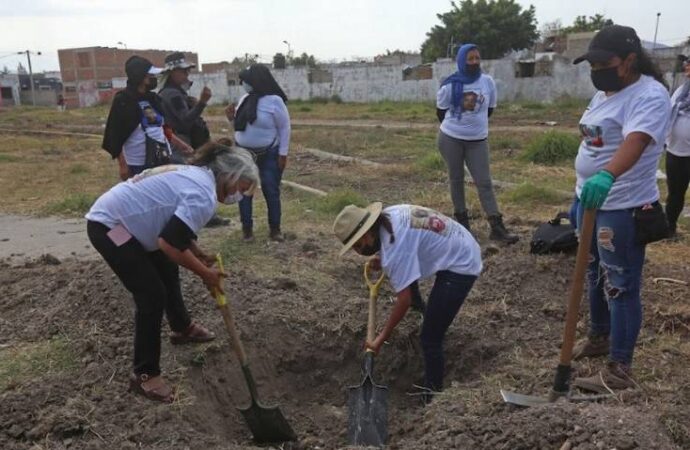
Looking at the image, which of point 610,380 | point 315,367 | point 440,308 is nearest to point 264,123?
point 315,367

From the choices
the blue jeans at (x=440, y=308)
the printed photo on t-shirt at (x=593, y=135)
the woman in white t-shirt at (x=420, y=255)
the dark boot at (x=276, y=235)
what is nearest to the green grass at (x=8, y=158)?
the dark boot at (x=276, y=235)

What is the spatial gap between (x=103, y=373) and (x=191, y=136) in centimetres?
321

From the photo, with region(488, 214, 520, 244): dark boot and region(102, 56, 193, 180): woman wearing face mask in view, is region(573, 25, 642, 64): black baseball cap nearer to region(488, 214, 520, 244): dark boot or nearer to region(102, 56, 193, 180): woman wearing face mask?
region(488, 214, 520, 244): dark boot

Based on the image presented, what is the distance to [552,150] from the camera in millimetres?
11633

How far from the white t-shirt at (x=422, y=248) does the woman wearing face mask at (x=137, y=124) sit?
2633 millimetres

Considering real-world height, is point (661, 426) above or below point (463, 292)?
below

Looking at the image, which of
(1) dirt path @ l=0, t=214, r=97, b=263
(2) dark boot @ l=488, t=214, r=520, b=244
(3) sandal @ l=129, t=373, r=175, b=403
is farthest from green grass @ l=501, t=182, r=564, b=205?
(3) sandal @ l=129, t=373, r=175, b=403

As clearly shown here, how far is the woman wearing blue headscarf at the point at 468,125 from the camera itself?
5906 mm

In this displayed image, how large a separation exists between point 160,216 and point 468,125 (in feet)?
11.6

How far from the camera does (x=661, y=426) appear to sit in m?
2.81

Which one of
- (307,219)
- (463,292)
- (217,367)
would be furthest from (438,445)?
(307,219)

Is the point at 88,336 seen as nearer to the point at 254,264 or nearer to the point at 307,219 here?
the point at 254,264

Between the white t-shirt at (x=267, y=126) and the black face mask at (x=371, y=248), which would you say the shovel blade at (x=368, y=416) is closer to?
the black face mask at (x=371, y=248)

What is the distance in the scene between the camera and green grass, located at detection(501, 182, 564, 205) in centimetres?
825
